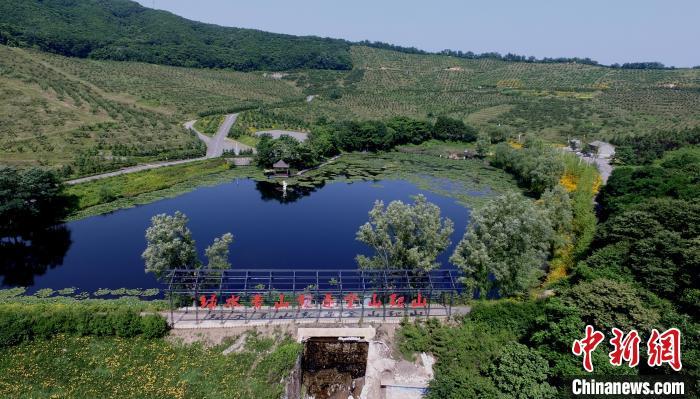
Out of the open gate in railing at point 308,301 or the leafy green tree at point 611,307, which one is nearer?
the leafy green tree at point 611,307

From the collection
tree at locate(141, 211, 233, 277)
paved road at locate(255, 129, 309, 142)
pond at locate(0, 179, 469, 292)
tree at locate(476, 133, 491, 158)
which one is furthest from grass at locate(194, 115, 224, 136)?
tree at locate(141, 211, 233, 277)

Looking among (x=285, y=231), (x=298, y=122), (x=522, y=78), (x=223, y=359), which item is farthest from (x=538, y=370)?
(x=522, y=78)

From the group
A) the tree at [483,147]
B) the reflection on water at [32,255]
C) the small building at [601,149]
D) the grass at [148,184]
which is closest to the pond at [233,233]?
the reflection on water at [32,255]

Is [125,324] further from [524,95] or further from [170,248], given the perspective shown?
[524,95]

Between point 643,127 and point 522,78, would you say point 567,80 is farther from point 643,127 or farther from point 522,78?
point 643,127

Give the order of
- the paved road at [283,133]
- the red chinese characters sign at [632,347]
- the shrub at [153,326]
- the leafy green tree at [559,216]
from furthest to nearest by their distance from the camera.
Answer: the paved road at [283,133] < the leafy green tree at [559,216] < the shrub at [153,326] < the red chinese characters sign at [632,347]

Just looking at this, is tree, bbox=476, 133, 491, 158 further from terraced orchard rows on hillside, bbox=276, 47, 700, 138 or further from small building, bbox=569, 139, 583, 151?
terraced orchard rows on hillside, bbox=276, 47, 700, 138

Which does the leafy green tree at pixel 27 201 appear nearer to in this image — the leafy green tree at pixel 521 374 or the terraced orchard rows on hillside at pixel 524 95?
the leafy green tree at pixel 521 374
